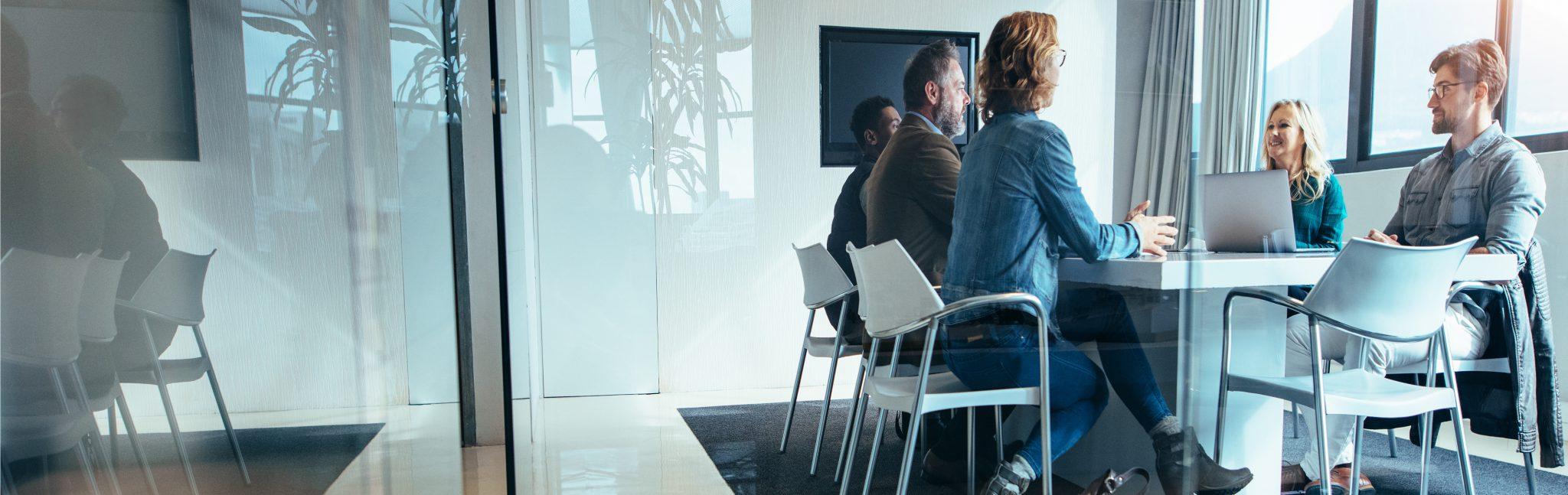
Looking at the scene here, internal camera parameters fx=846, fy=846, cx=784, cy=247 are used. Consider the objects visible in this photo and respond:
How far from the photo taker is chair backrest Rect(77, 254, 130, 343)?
0.51 m

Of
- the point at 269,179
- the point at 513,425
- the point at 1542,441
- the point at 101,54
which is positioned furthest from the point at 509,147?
the point at 1542,441

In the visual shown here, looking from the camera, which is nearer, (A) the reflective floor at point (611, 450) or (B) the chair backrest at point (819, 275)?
(B) the chair backrest at point (819, 275)

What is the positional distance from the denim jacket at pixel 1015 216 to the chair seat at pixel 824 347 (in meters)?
0.24

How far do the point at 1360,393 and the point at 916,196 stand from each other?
1177 millimetres

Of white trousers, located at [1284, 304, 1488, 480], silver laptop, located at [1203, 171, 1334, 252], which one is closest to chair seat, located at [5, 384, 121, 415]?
silver laptop, located at [1203, 171, 1334, 252]

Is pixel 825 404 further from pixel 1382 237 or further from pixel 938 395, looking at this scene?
pixel 1382 237

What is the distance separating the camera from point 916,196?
1920 mm

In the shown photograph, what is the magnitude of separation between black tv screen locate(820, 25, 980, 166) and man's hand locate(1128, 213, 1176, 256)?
57cm

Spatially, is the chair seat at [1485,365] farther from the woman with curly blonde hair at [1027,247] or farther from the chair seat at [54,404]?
the chair seat at [54,404]

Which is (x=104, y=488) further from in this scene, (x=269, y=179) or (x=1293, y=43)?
(x=1293, y=43)

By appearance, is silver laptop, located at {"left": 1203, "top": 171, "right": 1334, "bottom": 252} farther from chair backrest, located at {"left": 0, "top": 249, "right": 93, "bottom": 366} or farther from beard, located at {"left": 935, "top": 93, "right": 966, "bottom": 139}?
chair backrest, located at {"left": 0, "top": 249, "right": 93, "bottom": 366}

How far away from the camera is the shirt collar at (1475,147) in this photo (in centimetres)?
260

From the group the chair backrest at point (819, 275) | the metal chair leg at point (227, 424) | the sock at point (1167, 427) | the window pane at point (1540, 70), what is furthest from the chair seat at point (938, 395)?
the window pane at point (1540, 70)

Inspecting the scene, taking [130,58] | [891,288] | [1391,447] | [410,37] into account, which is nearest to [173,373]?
[130,58]
